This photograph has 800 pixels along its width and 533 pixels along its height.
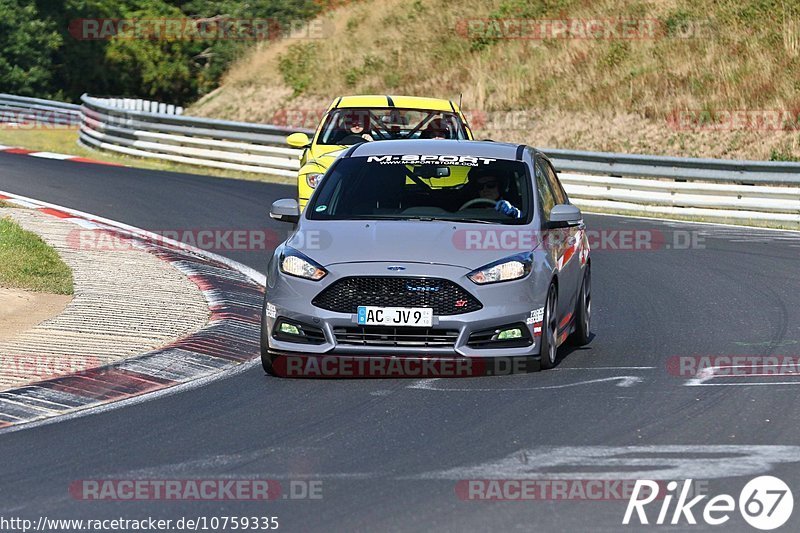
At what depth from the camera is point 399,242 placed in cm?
1022

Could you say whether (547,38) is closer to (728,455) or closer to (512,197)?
(512,197)

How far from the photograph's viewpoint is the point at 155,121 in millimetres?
31094

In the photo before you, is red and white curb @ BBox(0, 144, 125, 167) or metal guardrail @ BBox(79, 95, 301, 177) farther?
red and white curb @ BBox(0, 144, 125, 167)

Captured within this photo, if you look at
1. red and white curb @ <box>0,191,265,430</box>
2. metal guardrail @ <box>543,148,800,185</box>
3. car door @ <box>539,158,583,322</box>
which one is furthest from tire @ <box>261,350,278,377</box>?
metal guardrail @ <box>543,148,800,185</box>

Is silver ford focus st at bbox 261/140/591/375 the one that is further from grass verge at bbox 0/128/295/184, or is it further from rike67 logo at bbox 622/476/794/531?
grass verge at bbox 0/128/295/184

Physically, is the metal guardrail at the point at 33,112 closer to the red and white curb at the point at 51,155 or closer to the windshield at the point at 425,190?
the red and white curb at the point at 51,155

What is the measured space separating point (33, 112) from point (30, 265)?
2880 cm

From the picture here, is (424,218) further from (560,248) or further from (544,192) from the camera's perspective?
(544,192)
